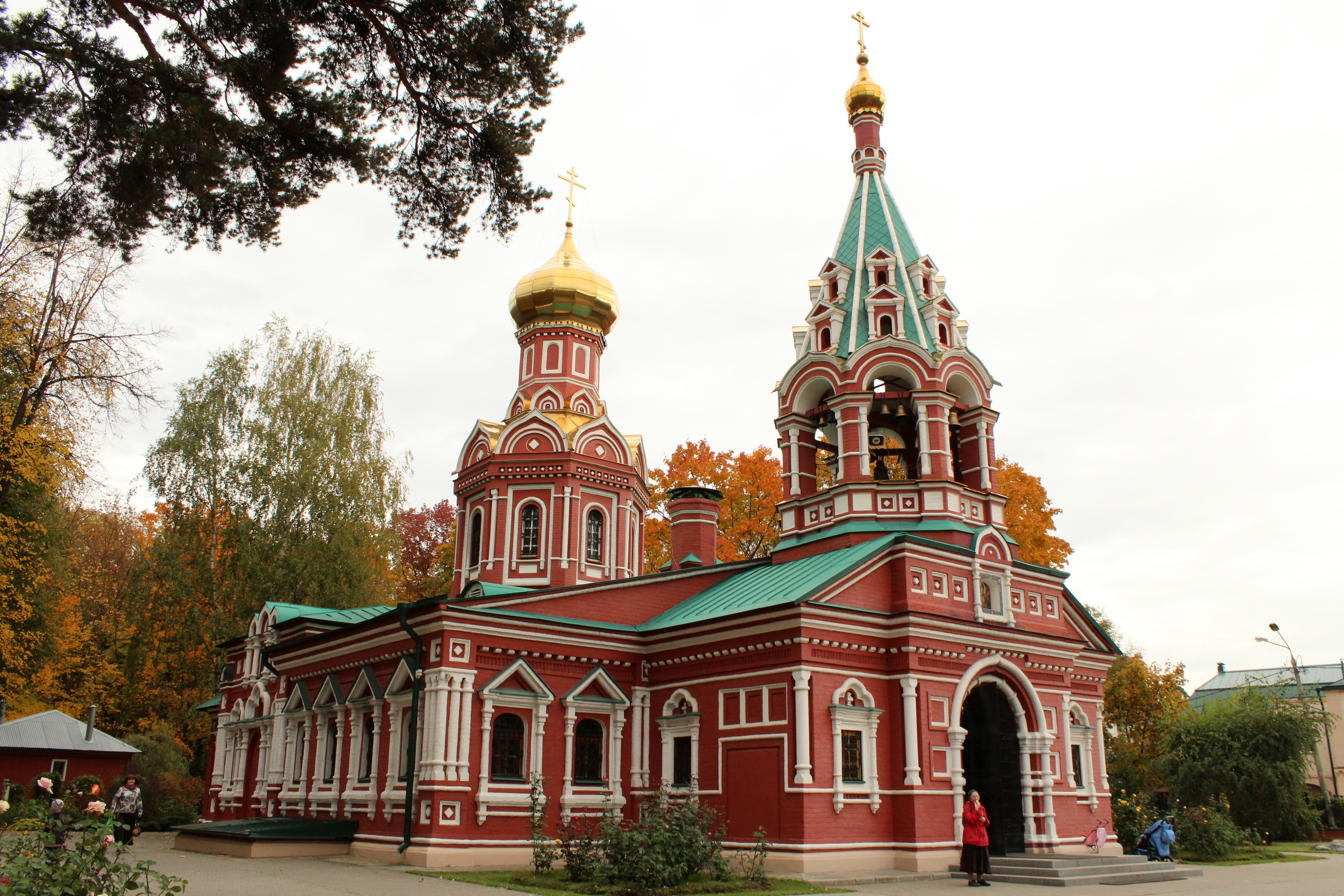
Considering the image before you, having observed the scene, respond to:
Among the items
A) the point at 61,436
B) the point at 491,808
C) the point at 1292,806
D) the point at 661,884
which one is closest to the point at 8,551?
the point at 61,436

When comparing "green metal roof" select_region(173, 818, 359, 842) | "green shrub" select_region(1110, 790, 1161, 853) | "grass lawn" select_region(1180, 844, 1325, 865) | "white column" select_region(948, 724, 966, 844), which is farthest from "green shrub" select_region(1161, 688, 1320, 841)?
"green metal roof" select_region(173, 818, 359, 842)

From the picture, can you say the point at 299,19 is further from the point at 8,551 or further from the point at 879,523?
the point at 8,551

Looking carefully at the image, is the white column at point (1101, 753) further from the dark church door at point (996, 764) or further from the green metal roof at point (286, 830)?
the green metal roof at point (286, 830)

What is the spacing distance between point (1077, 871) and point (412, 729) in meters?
10.5

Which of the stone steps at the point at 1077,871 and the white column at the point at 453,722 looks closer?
the stone steps at the point at 1077,871

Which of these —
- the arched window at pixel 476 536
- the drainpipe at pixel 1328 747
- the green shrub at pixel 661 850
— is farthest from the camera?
the drainpipe at pixel 1328 747

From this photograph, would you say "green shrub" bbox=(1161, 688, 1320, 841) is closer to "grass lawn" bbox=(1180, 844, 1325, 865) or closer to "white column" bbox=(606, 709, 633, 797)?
"grass lawn" bbox=(1180, 844, 1325, 865)

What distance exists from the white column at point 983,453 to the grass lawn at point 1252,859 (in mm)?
7993

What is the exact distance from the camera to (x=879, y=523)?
62.0 ft

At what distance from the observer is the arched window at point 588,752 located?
17.2m

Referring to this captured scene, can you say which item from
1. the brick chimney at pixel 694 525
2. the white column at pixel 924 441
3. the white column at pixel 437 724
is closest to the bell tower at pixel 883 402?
the white column at pixel 924 441

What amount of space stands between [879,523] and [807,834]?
624 cm

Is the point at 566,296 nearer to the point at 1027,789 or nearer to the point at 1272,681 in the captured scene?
the point at 1027,789

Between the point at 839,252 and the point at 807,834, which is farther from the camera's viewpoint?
the point at 839,252
